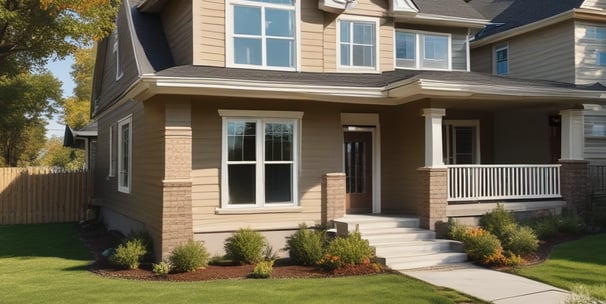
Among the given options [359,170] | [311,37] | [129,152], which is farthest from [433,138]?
[129,152]

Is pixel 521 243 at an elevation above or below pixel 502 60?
below

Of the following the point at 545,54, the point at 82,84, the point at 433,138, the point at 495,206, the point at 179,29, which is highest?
the point at 82,84

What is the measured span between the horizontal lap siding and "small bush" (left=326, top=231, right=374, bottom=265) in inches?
68.8

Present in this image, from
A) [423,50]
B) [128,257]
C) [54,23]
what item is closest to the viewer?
[128,257]

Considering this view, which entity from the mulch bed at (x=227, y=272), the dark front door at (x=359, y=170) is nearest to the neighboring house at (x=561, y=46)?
the dark front door at (x=359, y=170)

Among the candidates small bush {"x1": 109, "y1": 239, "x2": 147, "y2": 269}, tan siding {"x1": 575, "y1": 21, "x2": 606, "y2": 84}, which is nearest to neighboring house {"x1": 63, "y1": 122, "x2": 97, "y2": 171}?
small bush {"x1": 109, "y1": 239, "x2": 147, "y2": 269}

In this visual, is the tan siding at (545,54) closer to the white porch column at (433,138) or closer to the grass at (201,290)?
the white porch column at (433,138)

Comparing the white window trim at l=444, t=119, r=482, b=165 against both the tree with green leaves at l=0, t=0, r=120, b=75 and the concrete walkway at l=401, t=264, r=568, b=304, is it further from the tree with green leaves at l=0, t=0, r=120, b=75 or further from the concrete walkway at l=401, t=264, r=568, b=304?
the tree with green leaves at l=0, t=0, r=120, b=75

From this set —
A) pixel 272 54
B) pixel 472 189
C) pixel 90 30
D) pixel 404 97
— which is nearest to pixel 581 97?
pixel 472 189

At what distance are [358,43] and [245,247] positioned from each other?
6.10 meters

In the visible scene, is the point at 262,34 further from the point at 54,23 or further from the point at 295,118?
the point at 54,23

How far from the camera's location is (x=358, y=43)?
13688 mm

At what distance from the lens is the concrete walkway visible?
26.2 feet

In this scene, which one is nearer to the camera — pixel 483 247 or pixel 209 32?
pixel 483 247
